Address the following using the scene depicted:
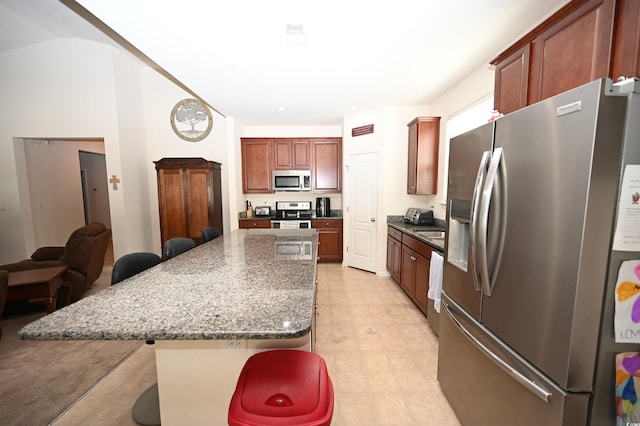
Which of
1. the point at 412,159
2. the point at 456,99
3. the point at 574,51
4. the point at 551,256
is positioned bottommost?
the point at 551,256

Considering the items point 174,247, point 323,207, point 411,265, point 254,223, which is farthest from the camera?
point 323,207

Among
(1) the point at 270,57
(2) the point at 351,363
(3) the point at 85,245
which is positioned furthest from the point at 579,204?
(3) the point at 85,245

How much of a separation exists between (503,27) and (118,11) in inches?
113

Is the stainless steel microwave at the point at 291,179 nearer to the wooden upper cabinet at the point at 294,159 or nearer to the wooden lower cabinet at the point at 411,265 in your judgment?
the wooden upper cabinet at the point at 294,159

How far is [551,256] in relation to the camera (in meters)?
0.90

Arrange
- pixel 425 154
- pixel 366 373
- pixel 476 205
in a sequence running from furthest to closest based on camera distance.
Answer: pixel 425 154 → pixel 366 373 → pixel 476 205

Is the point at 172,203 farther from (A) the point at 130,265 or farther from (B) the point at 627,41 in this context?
(B) the point at 627,41

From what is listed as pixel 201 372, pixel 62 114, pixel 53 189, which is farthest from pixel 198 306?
pixel 53 189

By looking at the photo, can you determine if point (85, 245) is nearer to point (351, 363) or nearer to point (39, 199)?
point (39, 199)

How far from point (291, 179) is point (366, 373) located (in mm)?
3481

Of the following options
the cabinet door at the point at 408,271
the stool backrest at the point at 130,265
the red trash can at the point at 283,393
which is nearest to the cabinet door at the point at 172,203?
the stool backrest at the point at 130,265

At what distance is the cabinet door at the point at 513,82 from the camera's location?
58.9 inches

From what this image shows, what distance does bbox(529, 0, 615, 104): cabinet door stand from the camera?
3.57 ft

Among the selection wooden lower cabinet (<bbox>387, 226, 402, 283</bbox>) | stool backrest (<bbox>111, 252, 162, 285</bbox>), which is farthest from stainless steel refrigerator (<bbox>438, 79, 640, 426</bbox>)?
stool backrest (<bbox>111, 252, 162, 285</bbox>)
